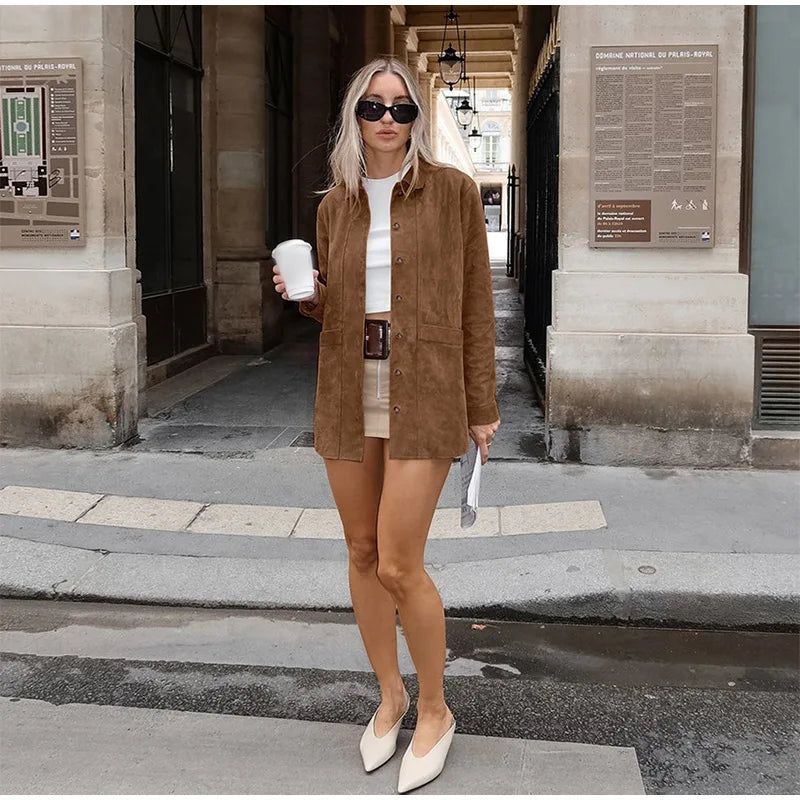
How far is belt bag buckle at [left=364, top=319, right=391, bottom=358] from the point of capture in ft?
10.4

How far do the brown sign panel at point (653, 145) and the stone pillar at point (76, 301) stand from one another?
3.47 meters

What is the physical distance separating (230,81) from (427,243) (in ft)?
32.5

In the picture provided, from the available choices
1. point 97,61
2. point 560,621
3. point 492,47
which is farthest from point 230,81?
point 492,47

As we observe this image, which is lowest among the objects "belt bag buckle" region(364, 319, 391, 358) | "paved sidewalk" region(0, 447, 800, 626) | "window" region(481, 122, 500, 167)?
"paved sidewalk" region(0, 447, 800, 626)

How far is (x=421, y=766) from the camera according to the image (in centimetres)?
322

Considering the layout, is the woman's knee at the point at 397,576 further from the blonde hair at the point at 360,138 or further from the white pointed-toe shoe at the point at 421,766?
the blonde hair at the point at 360,138

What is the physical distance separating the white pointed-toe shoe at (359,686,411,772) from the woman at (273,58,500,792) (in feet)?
0.06

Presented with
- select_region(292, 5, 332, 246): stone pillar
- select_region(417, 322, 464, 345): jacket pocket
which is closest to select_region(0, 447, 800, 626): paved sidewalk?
select_region(417, 322, 464, 345): jacket pocket

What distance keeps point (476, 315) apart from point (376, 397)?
1.38ft

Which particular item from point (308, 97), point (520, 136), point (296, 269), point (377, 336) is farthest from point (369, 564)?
point (520, 136)

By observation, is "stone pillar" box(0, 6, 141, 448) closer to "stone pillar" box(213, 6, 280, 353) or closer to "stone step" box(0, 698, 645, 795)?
"stone step" box(0, 698, 645, 795)

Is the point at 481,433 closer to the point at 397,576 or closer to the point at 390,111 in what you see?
the point at 397,576

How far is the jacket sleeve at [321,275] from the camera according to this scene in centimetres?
319

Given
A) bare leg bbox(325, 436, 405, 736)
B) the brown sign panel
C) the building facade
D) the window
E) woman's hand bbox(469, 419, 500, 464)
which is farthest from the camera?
the window
